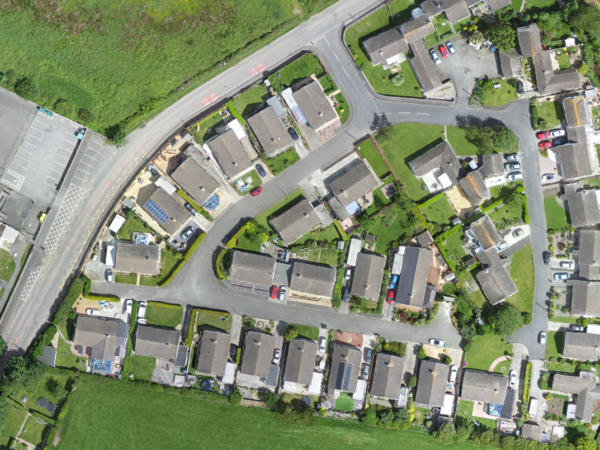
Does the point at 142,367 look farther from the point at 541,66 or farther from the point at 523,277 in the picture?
the point at 541,66

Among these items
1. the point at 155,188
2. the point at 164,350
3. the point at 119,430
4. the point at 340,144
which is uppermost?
the point at 340,144

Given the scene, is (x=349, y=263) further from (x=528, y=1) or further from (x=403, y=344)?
(x=528, y=1)

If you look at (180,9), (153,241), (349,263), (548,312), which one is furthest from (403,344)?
(180,9)

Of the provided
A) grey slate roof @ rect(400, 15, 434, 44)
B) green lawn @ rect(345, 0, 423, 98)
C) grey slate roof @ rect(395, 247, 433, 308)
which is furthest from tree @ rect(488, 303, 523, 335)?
grey slate roof @ rect(400, 15, 434, 44)

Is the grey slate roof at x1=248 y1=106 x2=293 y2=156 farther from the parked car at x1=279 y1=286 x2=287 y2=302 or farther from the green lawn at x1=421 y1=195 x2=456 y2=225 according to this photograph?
the green lawn at x1=421 y1=195 x2=456 y2=225

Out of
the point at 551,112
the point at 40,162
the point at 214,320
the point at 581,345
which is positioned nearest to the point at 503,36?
the point at 551,112

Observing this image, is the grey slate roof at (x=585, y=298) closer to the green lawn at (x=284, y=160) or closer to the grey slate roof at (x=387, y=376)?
the grey slate roof at (x=387, y=376)

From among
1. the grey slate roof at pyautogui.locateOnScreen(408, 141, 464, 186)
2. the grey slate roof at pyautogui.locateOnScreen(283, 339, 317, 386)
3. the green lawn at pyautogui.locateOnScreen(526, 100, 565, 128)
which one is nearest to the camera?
the grey slate roof at pyautogui.locateOnScreen(283, 339, 317, 386)
